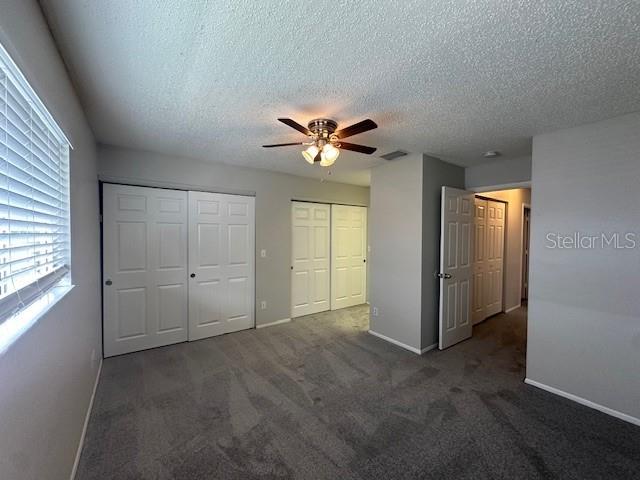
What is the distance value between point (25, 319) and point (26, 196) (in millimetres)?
490

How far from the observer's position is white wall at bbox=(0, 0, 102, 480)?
94 cm

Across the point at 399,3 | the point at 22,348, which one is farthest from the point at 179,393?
the point at 399,3

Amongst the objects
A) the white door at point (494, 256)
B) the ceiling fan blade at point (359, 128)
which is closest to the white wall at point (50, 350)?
the ceiling fan blade at point (359, 128)

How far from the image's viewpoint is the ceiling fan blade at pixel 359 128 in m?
1.83

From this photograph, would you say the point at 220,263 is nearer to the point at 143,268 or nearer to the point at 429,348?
the point at 143,268

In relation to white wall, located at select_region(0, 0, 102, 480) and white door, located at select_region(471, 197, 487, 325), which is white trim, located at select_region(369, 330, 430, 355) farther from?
white wall, located at select_region(0, 0, 102, 480)

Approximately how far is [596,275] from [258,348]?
10.9ft

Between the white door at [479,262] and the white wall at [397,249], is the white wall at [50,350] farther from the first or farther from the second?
the white door at [479,262]

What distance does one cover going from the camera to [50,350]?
4.28 ft

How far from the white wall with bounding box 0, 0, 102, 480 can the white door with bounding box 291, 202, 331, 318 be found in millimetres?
2658

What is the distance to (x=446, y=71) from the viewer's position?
160 cm

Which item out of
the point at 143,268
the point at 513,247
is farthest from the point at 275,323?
the point at 513,247

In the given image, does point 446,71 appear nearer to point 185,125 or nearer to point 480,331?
point 185,125

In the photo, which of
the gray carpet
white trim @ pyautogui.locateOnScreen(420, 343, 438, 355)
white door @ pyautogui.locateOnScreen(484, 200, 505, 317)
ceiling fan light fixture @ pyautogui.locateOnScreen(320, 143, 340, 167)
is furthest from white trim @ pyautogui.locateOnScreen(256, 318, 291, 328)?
white door @ pyautogui.locateOnScreen(484, 200, 505, 317)
